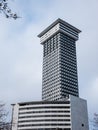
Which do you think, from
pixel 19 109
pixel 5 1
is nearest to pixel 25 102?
pixel 19 109

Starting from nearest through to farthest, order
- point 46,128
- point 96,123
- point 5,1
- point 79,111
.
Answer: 1. point 5,1
2. point 96,123
3. point 46,128
4. point 79,111

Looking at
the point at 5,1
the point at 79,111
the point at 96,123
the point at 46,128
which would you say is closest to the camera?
the point at 5,1

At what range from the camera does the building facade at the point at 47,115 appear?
5246 inches

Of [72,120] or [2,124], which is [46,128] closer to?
→ [72,120]

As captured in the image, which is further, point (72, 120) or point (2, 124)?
point (72, 120)

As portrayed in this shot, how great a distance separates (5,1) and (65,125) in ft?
429

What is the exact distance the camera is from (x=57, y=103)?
13788 cm

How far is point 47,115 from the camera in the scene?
134m

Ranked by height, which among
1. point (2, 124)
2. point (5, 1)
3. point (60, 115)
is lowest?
point (2, 124)

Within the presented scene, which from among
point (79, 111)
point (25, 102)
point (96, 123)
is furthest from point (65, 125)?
point (96, 123)

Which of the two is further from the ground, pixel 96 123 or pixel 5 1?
pixel 5 1

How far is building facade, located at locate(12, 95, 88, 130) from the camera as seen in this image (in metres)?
133

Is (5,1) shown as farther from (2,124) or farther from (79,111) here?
(79,111)

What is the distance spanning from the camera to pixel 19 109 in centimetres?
14100
